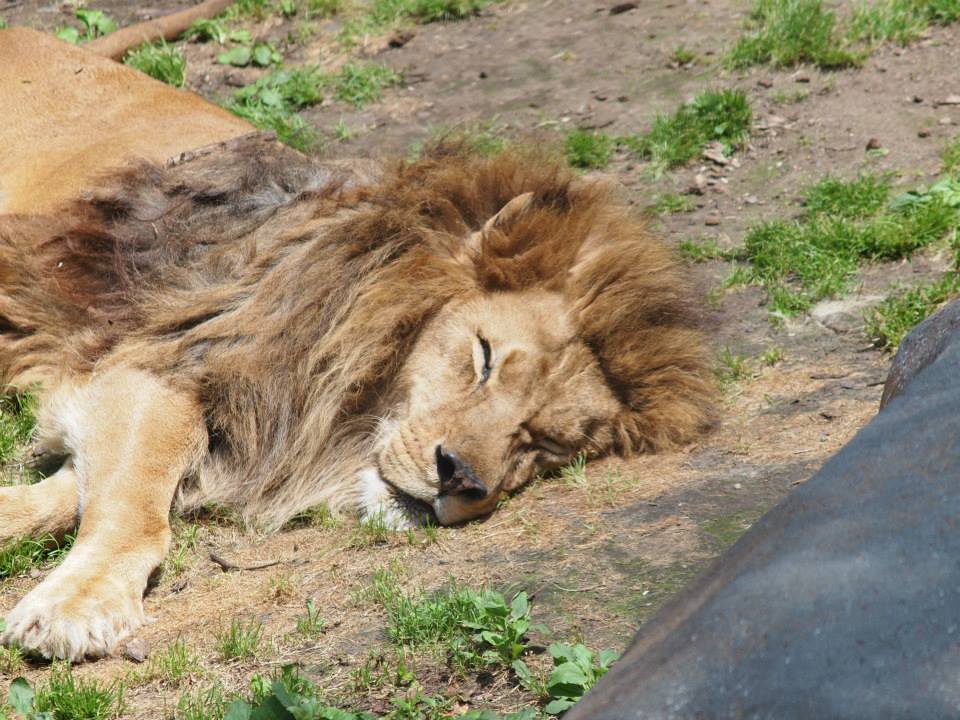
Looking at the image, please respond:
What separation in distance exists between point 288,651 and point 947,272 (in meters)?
3.13

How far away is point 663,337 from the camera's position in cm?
433

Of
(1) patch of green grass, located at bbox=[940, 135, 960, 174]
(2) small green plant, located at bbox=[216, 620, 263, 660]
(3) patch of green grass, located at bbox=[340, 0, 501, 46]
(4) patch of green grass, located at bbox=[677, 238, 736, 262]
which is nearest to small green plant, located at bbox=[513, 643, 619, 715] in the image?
(2) small green plant, located at bbox=[216, 620, 263, 660]

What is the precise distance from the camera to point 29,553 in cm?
377

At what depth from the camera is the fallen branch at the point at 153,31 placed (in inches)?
293

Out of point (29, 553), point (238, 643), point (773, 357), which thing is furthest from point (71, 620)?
point (773, 357)

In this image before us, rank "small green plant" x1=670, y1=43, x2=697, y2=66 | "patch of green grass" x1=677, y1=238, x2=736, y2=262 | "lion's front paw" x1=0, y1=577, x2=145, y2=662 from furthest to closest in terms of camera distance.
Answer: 1. "small green plant" x1=670, y1=43, x2=697, y2=66
2. "patch of green grass" x1=677, y1=238, x2=736, y2=262
3. "lion's front paw" x1=0, y1=577, x2=145, y2=662

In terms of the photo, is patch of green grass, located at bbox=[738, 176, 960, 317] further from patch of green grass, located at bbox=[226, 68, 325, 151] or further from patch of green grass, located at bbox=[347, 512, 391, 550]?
patch of green grass, located at bbox=[226, 68, 325, 151]

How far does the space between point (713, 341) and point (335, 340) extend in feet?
4.55

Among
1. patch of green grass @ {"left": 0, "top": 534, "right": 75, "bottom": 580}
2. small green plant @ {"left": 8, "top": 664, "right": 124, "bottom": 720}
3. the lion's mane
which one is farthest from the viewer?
the lion's mane

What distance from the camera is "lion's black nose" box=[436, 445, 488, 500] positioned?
3838 mm

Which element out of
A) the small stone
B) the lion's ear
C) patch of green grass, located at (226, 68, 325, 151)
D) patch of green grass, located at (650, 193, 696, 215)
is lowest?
patch of green grass, located at (650, 193, 696, 215)

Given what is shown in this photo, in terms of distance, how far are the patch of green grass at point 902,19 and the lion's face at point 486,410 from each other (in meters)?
3.55

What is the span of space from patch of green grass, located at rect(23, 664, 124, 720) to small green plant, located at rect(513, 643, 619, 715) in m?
0.96

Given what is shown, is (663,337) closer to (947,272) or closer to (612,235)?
(612,235)
